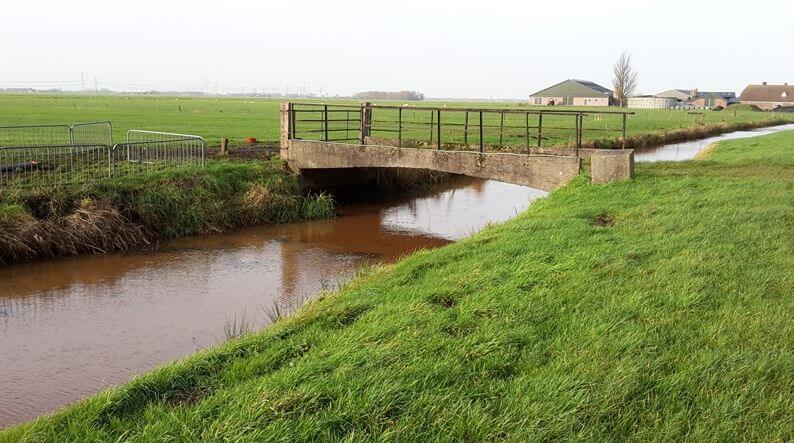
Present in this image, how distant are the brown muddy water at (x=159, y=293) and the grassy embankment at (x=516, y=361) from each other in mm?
2083

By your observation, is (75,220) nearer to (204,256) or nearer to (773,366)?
(204,256)

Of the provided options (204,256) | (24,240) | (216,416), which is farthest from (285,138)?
(216,416)

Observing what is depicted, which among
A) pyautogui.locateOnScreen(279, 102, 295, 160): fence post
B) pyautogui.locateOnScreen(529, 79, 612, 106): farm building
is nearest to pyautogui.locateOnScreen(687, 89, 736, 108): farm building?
pyautogui.locateOnScreen(529, 79, 612, 106): farm building

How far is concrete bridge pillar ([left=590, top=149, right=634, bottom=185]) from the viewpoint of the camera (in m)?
14.4

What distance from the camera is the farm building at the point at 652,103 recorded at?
120 meters

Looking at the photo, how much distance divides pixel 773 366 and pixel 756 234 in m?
4.58

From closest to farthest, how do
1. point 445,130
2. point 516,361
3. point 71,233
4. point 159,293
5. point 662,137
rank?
point 516,361, point 159,293, point 71,233, point 445,130, point 662,137

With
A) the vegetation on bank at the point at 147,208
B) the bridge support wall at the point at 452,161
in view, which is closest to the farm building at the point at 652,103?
the bridge support wall at the point at 452,161

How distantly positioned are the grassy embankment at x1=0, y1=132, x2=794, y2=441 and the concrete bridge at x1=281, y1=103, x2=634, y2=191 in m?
5.54

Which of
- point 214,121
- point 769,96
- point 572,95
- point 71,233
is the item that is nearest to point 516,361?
point 71,233

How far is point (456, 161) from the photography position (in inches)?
665

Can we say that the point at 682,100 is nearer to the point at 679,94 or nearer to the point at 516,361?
the point at 679,94

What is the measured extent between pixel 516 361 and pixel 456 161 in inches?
460

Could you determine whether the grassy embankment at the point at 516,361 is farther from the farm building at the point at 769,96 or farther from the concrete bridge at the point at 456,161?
the farm building at the point at 769,96
